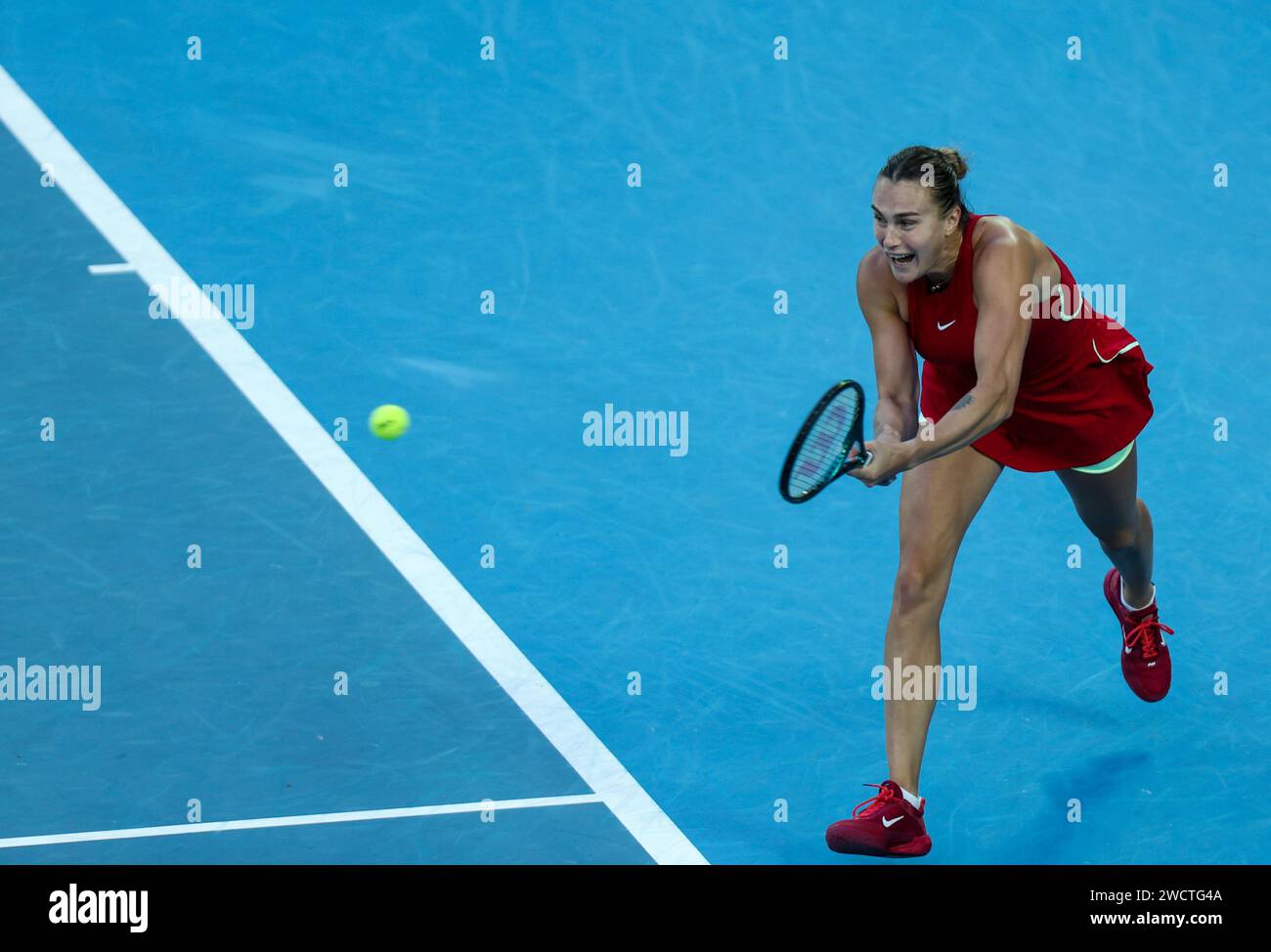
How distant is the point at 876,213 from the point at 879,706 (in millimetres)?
1752

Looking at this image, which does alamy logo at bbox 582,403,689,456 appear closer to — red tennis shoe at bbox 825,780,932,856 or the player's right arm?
the player's right arm

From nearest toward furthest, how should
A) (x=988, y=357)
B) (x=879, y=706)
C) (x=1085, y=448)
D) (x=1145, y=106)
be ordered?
(x=988, y=357)
(x=1085, y=448)
(x=879, y=706)
(x=1145, y=106)

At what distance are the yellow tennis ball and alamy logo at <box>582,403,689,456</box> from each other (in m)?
0.73

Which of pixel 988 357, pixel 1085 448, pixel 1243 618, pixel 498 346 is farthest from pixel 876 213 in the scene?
pixel 498 346

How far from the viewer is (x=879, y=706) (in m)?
5.48

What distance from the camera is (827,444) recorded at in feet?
14.4

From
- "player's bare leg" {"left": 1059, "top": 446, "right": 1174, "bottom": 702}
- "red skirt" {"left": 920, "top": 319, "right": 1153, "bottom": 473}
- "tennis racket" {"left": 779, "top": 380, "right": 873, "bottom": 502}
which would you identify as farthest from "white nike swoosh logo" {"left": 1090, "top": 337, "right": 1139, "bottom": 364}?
"tennis racket" {"left": 779, "top": 380, "right": 873, "bottom": 502}

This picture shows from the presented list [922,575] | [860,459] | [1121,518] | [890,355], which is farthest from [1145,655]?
[860,459]

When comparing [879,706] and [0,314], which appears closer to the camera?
[879,706]

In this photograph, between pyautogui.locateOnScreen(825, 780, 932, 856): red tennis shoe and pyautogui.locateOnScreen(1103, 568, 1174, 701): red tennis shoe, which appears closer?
pyautogui.locateOnScreen(825, 780, 932, 856): red tennis shoe

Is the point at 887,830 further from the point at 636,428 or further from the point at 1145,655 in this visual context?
the point at 636,428

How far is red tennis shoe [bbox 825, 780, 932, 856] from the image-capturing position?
4.58 meters

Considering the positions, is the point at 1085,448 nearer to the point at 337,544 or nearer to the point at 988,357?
the point at 988,357

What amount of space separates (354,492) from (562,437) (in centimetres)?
86
